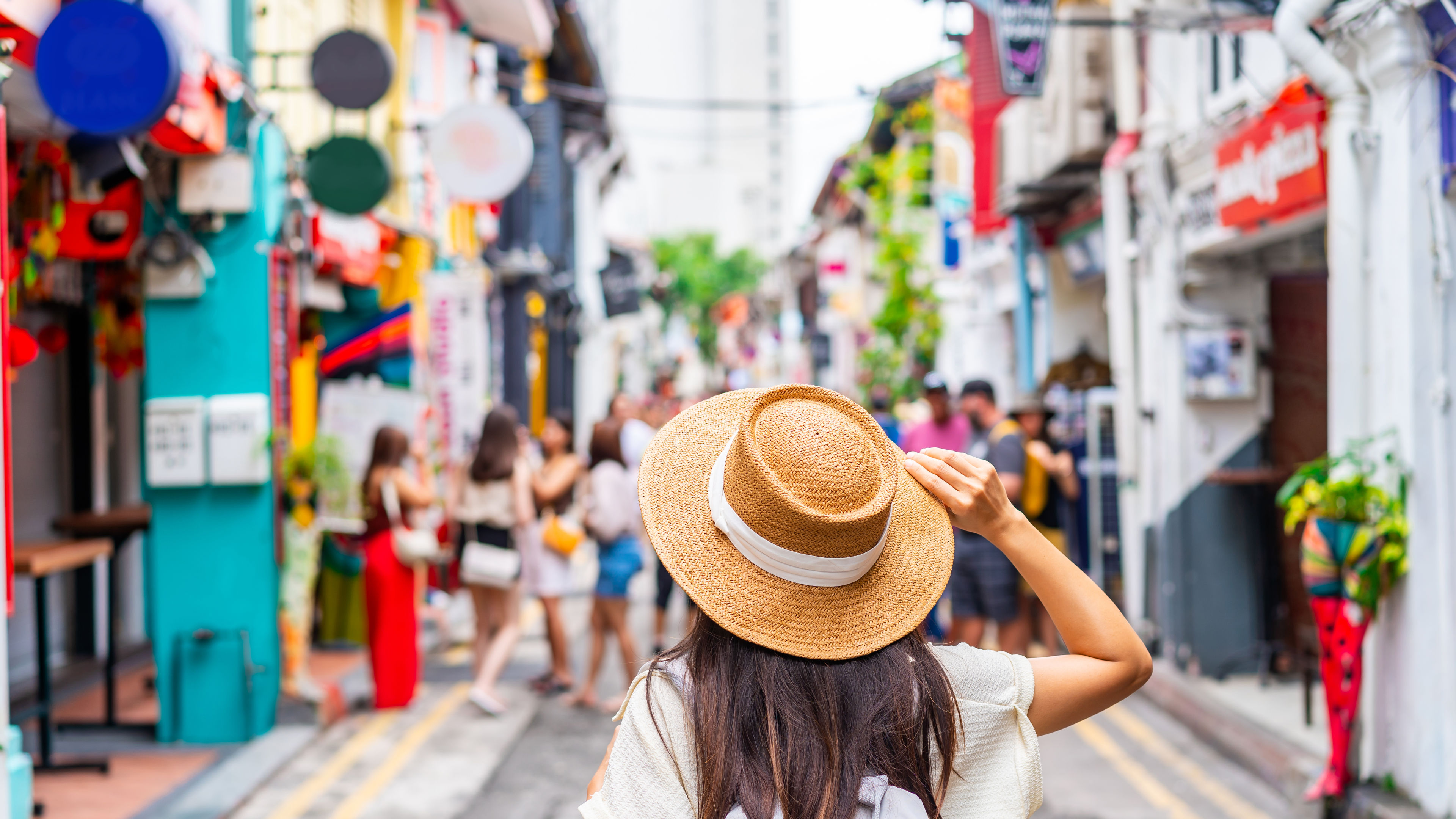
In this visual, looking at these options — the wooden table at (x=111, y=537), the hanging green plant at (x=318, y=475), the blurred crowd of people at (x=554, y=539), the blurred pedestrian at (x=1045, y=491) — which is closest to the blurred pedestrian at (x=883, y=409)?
the blurred pedestrian at (x=1045, y=491)

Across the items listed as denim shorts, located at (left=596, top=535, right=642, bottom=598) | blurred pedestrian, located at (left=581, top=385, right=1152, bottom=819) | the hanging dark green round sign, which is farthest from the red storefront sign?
blurred pedestrian, located at (left=581, top=385, right=1152, bottom=819)

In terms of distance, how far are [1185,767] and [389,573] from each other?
185 inches

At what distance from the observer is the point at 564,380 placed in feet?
80.1

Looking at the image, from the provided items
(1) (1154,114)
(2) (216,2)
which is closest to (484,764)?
(2) (216,2)

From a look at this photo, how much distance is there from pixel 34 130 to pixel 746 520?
5.54 m

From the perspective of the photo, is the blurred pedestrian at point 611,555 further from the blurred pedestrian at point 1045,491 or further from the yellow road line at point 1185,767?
the yellow road line at point 1185,767

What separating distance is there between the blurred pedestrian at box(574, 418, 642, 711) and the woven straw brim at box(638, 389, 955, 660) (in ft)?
19.0

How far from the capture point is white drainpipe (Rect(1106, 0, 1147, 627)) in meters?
8.87

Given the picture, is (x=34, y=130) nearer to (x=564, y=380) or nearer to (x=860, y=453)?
(x=860, y=453)

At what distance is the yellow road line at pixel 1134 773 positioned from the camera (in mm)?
5633

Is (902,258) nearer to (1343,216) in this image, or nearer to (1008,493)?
(1008,493)

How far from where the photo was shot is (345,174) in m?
7.03

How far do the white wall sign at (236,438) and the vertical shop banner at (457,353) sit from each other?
463 centimetres

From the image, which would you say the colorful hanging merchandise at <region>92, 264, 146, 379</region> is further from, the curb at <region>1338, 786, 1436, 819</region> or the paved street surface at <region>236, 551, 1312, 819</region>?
the curb at <region>1338, 786, 1436, 819</region>
